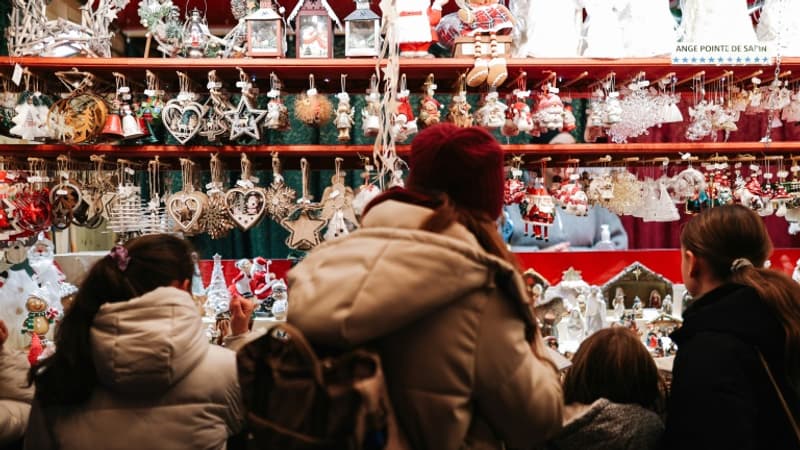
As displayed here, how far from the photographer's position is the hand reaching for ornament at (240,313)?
6.57 ft

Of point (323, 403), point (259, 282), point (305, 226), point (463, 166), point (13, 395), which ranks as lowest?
point (13, 395)

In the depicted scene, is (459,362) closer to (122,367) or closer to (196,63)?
(122,367)

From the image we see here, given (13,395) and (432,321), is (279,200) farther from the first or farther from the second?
(432,321)

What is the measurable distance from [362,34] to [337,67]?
0.19 meters

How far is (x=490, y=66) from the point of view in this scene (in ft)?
9.66

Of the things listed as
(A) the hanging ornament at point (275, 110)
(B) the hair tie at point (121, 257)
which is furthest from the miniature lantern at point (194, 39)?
(B) the hair tie at point (121, 257)

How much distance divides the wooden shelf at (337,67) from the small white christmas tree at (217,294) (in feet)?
2.71

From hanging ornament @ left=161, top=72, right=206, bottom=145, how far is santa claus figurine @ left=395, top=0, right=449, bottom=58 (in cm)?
89

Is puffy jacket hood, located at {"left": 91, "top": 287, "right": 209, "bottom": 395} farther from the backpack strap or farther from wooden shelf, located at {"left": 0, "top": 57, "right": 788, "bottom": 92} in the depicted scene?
wooden shelf, located at {"left": 0, "top": 57, "right": 788, "bottom": 92}

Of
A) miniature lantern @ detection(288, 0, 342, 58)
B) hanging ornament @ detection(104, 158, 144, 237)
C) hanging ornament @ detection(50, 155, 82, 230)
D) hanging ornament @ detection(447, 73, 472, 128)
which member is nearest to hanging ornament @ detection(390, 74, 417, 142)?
hanging ornament @ detection(447, 73, 472, 128)

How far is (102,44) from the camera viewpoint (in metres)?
3.07

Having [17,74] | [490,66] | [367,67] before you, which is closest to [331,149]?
[367,67]

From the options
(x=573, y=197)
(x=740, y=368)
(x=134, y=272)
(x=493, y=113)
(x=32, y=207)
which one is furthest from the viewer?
(x=573, y=197)

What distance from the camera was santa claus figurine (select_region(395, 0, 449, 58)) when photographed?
2.97 metres
